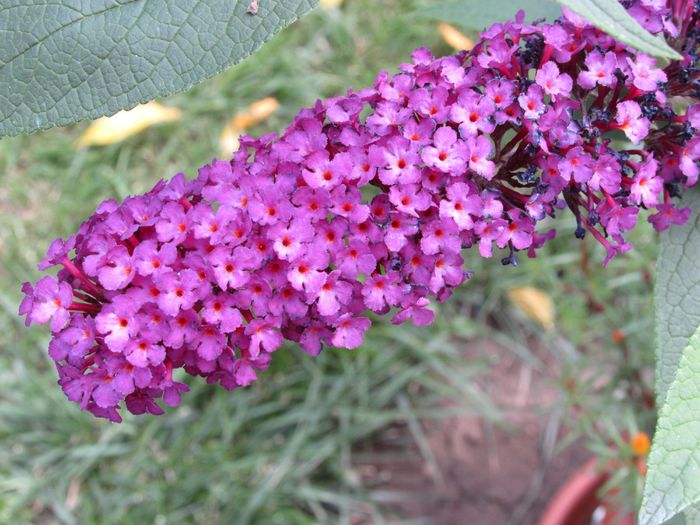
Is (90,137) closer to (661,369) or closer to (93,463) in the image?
(93,463)

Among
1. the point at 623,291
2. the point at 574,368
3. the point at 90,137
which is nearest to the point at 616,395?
the point at 574,368

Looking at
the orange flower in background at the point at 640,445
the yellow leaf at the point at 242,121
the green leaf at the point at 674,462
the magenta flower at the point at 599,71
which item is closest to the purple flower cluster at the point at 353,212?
the magenta flower at the point at 599,71

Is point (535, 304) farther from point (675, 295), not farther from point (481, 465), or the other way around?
point (675, 295)

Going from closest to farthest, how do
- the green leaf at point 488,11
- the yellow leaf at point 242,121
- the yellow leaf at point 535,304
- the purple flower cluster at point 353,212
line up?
1. the purple flower cluster at point 353,212
2. the green leaf at point 488,11
3. the yellow leaf at point 535,304
4. the yellow leaf at point 242,121

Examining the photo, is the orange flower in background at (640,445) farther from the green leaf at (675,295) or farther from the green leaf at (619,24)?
the green leaf at (619,24)

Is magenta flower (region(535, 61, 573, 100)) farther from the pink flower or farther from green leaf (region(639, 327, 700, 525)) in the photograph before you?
green leaf (region(639, 327, 700, 525))

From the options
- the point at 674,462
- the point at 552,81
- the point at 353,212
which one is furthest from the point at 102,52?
the point at 674,462

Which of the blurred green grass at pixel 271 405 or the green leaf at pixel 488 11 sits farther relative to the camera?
the blurred green grass at pixel 271 405
